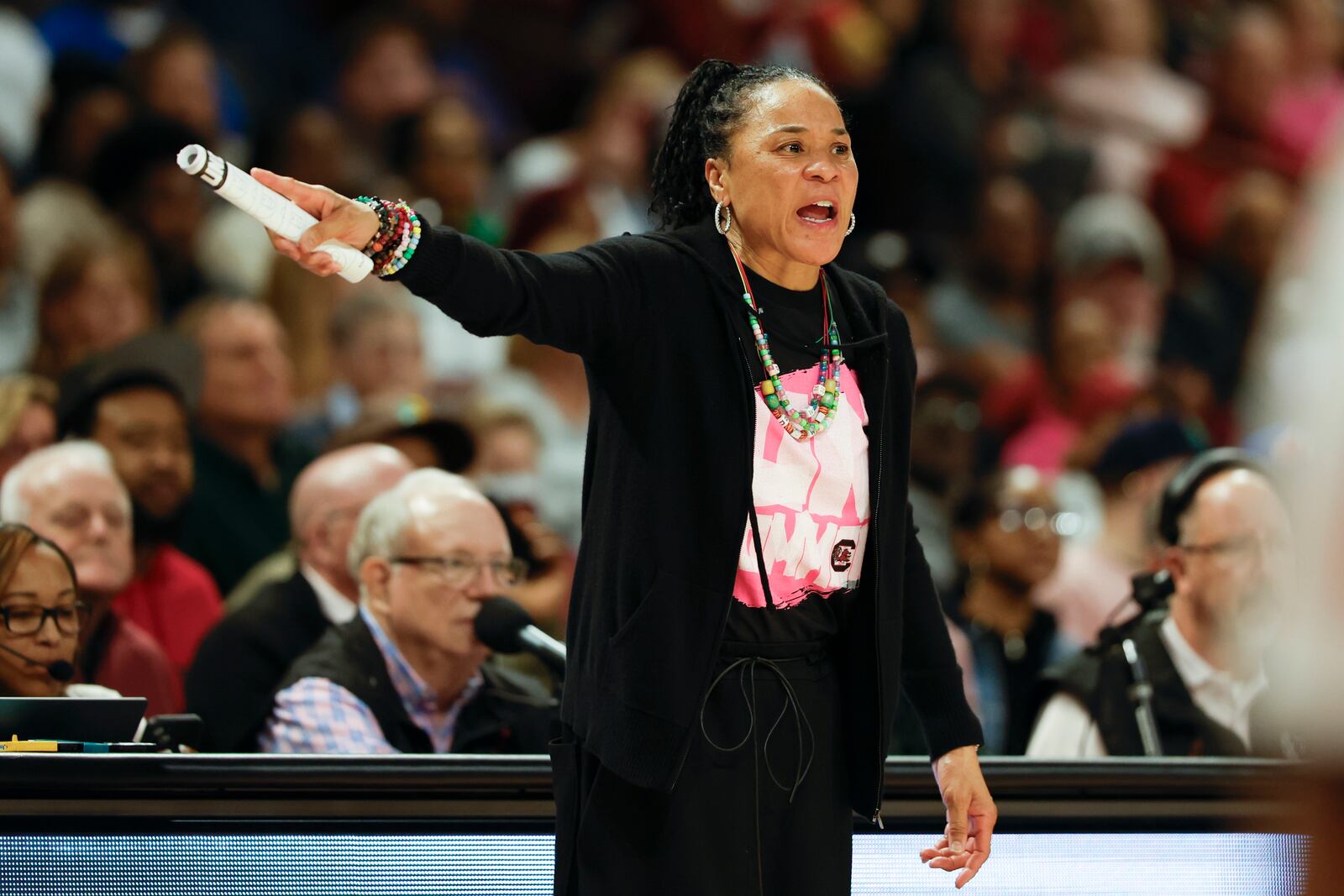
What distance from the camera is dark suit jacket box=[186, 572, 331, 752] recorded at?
12.1 feet

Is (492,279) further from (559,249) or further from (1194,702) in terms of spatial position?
(559,249)

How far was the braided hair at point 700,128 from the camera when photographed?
2381 millimetres

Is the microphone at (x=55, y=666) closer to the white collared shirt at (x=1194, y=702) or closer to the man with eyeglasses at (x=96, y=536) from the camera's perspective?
the man with eyeglasses at (x=96, y=536)

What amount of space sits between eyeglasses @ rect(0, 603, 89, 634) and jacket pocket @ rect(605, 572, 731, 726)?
1396 mm

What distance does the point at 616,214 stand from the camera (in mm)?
7309

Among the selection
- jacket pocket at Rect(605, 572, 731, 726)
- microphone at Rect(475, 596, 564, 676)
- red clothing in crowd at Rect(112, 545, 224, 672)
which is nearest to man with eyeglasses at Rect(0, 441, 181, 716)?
red clothing in crowd at Rect(112, 545, 224, 672)

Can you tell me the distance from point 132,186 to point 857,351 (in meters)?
4.15

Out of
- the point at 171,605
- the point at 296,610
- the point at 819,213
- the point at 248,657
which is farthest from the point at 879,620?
the point at 171,605

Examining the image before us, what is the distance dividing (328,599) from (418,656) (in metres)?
0.73

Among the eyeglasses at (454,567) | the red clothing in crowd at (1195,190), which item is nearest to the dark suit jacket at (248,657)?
the eyeglasses at (454,567)

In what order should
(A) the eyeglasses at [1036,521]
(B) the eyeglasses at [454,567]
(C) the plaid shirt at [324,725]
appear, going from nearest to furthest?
(C) the plaid shirt at [324,725] < (B) the eyeglasses at [454,567] < (A) the eyeglasses at [1036,521]

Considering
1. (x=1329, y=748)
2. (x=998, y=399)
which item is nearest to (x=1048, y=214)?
(x=998, y=399)

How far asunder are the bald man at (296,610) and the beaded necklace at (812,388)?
1.51m

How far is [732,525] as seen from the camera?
2.15 m
